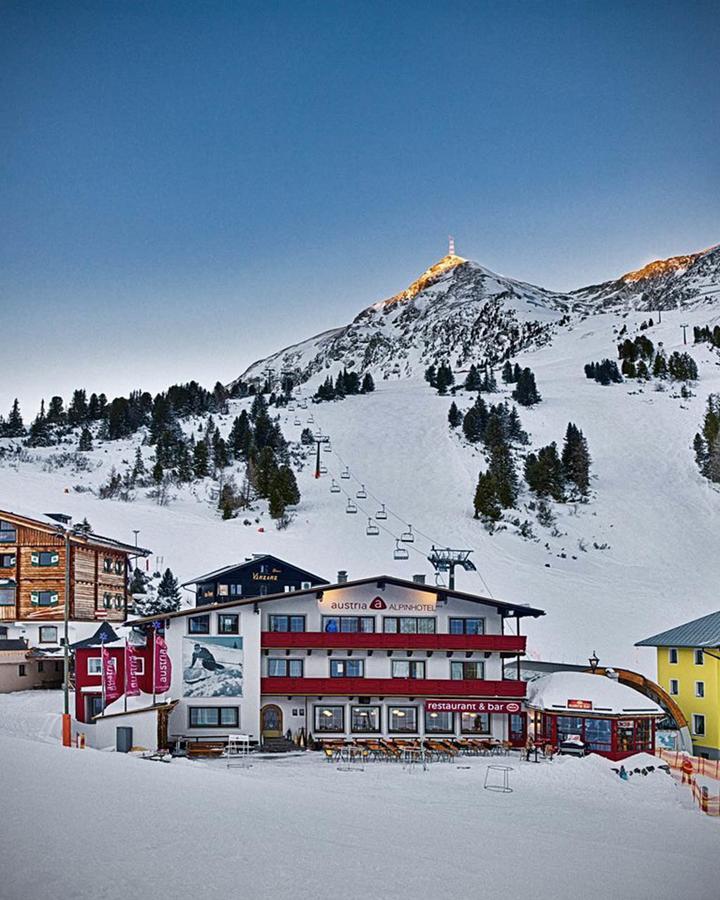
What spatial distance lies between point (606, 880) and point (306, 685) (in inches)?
826

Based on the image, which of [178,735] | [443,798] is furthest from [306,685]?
[443,798]

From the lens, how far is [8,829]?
11.6 metres

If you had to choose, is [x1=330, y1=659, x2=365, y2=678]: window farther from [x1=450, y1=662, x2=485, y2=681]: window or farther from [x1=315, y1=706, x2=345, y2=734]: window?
[x1=450, y1=662, x2=485, y2=681]: window

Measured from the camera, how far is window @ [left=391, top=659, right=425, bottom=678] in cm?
3503

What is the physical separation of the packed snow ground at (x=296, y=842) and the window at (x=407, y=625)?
1308 centimetres

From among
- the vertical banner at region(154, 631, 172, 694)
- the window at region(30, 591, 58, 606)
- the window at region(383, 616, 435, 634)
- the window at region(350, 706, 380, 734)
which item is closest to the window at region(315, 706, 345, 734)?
the window at region(350, 706, 380, 734)

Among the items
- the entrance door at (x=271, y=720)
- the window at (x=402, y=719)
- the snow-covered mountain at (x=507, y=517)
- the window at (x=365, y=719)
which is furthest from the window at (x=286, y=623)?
the snow-covered mountain at (x=507, y=517)

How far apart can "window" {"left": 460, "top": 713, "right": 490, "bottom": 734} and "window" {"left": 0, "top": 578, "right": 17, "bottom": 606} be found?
20373 mm

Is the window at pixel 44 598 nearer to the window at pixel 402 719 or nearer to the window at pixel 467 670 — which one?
the window at pixel 402 719

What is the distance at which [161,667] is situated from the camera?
3127cm

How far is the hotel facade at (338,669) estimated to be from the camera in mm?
33719

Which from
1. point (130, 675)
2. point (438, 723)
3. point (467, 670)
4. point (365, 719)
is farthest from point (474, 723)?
point (130, 675)

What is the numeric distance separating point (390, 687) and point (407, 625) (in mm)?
2691

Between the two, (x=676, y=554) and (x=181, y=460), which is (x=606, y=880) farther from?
(x=181, y=460)
